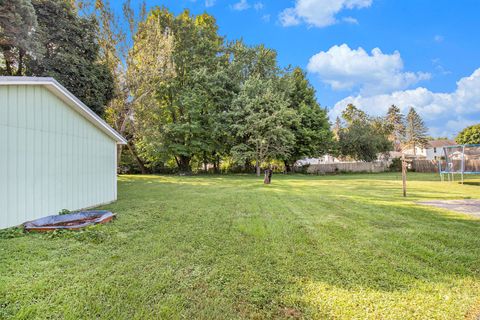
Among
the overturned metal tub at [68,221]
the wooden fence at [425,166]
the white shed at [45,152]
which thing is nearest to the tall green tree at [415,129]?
the wooden fence at [425,166]

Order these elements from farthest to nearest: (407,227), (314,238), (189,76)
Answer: (189,76) → (407,227) → (314,238)

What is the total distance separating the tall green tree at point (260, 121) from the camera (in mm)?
17812

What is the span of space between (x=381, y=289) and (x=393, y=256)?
36.3 inches

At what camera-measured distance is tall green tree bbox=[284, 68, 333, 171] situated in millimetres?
21250

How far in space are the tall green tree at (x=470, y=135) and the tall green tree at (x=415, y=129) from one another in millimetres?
6885

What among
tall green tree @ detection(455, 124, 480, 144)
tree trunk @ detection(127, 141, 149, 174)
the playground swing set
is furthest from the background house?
tree trunk @ detection(127, 141, 149, 174)

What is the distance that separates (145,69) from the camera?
16516 millimetres

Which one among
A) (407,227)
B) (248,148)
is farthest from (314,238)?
(248,148)

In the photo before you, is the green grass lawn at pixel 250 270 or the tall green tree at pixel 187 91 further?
the tall green tree at pixel 187 91

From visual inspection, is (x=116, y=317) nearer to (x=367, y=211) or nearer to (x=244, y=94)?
(x=367, y=211)

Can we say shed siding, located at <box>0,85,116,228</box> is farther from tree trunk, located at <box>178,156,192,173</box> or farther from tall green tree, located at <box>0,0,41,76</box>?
tree trunk, located at <box>178,156,192,173</box>

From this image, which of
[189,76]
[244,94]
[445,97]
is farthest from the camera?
[445,97]

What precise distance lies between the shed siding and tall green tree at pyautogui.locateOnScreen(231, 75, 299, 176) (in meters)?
12.2

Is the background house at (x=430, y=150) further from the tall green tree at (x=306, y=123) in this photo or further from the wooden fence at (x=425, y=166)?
the tall green tree at (x=306, y=123)
